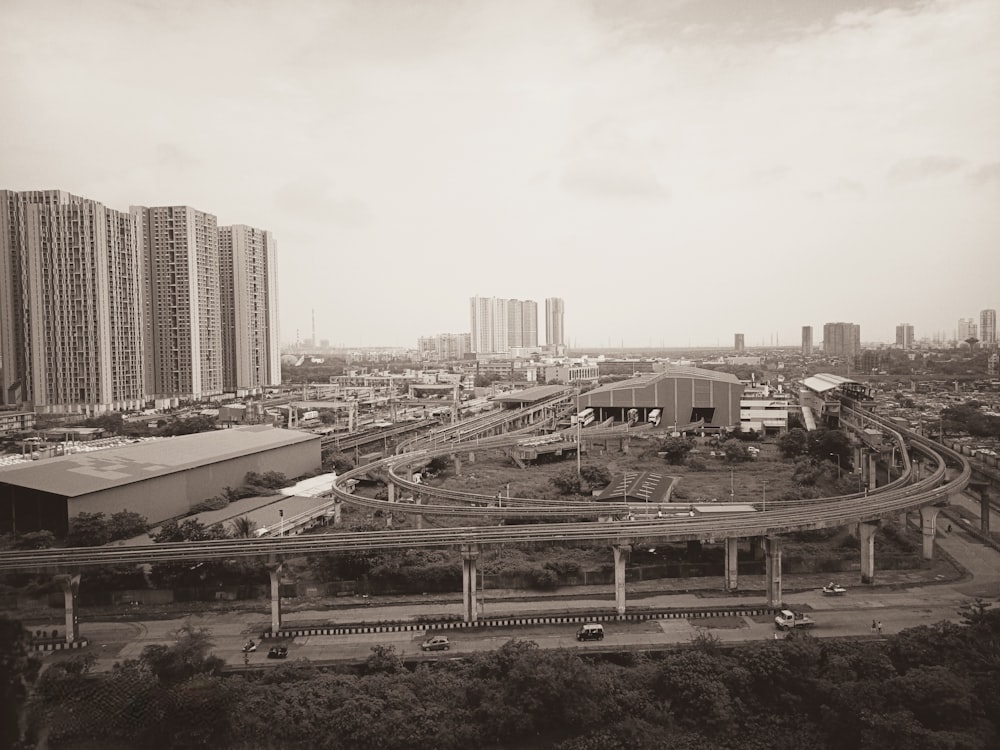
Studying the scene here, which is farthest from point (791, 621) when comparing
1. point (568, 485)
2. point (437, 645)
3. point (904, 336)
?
point (904, 336)

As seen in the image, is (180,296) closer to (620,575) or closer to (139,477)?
(139,477)

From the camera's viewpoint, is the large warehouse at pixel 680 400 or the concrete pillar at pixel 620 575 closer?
the concrete pillar at pixel 620 575

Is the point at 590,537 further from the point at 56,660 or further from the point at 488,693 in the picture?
the point at 56,660

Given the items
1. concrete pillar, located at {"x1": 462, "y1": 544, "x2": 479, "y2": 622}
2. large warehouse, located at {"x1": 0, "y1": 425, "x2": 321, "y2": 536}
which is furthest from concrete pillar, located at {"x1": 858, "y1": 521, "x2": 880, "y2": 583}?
large warehouse, located at {"x1": 0, "y1": 425, "x2": 321, "y2": 536}

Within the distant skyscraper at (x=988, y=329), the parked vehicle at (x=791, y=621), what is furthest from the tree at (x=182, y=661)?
the distant skyscraper at (x=988, y=329)

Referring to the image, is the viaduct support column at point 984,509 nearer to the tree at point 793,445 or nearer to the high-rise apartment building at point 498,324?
the tree at point 793,445

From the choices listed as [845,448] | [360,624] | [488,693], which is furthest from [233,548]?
[845,448]

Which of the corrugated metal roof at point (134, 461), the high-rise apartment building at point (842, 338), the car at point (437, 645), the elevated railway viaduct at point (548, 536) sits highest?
the high-rise apartment building at point (842, 338)
